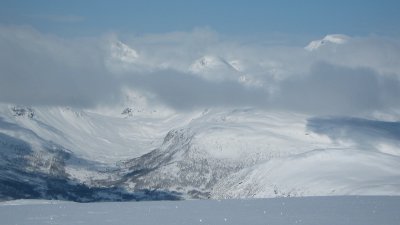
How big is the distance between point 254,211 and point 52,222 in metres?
30.7

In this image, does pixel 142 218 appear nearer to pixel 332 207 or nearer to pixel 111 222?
pixel 111 222

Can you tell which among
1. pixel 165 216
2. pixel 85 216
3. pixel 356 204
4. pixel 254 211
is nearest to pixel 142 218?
pixel 165 216

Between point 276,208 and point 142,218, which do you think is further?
point 276,208

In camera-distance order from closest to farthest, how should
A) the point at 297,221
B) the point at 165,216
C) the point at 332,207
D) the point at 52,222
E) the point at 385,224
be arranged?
the point at 385,224, the point at 297,221, the point at 52,222, the point at 165,216, the point at 332,207

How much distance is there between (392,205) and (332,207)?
10.2 metres

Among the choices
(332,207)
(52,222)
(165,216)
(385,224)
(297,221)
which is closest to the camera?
(385,224)

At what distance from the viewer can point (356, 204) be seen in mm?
115750

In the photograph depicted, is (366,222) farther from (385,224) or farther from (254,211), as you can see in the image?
(254,211)

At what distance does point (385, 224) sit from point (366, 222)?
2991 millimetres

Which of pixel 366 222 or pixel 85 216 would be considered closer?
pixel 366 222

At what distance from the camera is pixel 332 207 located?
109m

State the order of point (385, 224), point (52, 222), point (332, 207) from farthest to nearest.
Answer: point (332, 207)
point (52, 222)
point (385, 224)

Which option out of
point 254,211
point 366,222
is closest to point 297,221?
point 366,222

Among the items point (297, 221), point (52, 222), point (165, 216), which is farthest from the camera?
point (165, 216)
